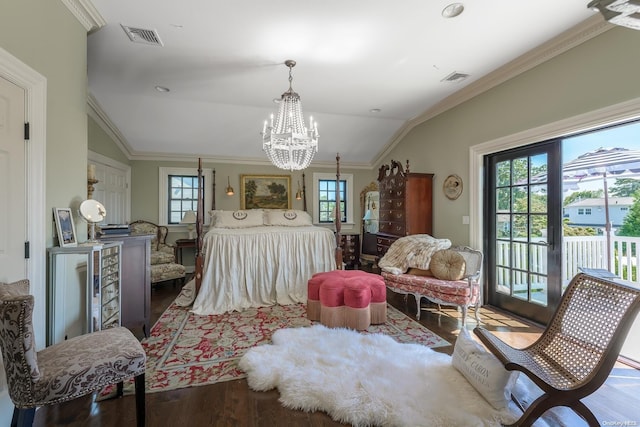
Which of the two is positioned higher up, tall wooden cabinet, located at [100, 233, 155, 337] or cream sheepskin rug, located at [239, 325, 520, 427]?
tall wooden cabinet, located at [100, 233, 155, 337]

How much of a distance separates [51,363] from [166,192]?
4558 mm

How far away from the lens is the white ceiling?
221cm

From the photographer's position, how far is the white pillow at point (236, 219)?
4.79m

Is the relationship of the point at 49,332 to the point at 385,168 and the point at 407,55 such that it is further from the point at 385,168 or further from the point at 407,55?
the point at 385,168

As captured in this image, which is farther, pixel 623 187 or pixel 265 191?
pixel 265 191

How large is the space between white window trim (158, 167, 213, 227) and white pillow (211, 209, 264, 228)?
819 millimetres

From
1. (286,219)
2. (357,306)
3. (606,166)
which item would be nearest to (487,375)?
(357,306)

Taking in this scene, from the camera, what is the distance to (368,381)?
74.7 inches

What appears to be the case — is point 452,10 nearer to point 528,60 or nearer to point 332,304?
point 528,60

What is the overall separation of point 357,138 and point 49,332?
16.5 feet

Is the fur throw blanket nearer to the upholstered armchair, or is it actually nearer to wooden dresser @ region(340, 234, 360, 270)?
wooden dresser @ region(340, 234, 360, 270)

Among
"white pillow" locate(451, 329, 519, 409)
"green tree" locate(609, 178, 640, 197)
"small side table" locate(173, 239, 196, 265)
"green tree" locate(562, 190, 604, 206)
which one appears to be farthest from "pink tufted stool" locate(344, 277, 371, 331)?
"small side table" locate(173, 239, 196, 265)

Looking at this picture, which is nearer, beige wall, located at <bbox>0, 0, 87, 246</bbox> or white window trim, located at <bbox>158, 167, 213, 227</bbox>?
beige wall, located at <bbox>0, 0, 87, 246</bbox>

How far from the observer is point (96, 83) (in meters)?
3.49
